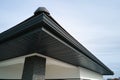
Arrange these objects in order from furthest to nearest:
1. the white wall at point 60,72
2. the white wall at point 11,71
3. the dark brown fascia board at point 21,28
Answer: the white wall at point 60,72 → the white wall at point 11,71 → the dark brown fascia board at point 21,28

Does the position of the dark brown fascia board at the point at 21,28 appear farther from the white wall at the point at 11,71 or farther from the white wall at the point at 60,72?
the white wall at the point at 60,72

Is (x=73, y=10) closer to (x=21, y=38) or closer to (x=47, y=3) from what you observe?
(x=47, y=3)

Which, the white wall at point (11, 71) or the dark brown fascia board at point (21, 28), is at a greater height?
the dark brown fascia board at point (21, 28)

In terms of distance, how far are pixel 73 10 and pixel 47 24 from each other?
2384 millimetres

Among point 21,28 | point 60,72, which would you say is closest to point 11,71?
point 60,72

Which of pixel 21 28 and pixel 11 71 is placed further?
pixel 11 71

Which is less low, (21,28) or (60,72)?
(21,28)

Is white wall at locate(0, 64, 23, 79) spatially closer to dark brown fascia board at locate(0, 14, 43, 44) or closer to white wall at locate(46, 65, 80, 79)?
white wall at locate(46, 65, 80, 79)

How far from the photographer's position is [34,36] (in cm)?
311

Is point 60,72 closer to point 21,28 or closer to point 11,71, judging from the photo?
point 11,71

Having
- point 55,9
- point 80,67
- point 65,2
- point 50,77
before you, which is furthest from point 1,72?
point 65,2

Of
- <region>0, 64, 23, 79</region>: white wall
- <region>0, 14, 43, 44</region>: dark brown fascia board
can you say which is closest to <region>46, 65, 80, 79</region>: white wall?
<region>0, 64, 23, 79</region>: white wall

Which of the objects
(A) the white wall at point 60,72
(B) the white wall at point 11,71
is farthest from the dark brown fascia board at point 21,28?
(A) the white wall at point 60,72

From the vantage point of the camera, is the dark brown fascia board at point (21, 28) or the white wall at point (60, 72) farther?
the white wall at point (60, 72)
